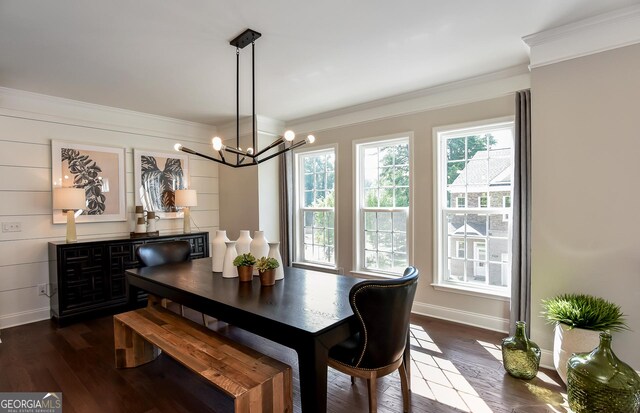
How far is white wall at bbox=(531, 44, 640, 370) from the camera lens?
230 cm

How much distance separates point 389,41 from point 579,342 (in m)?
2.58

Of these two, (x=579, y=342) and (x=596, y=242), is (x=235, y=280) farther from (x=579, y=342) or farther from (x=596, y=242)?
(x=596, y=242)

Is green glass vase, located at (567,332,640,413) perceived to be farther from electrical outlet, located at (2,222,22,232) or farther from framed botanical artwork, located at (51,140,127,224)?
electrical outlet, located at (2,222,22,232)

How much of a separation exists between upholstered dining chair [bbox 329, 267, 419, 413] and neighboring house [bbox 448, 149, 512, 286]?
6.35ft

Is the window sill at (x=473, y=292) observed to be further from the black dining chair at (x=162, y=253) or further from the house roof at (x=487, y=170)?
the black dining chair at (x=162, y=253)

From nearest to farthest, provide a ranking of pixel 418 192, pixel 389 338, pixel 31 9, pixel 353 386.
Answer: pixel 389 338
pixel 31 9
pixel 353 386
pixel 418 192

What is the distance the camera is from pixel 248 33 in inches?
97.1

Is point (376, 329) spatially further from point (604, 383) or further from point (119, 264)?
point (119, 264)

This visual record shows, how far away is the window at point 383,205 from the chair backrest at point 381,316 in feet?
7.35

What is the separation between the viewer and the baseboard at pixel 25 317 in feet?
11.8

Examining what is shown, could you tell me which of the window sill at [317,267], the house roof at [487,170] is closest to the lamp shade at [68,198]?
the window sill at [317,267]

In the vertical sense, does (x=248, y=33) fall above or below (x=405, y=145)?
above

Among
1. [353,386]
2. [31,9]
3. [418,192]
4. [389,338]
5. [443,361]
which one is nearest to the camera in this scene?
[389,338]

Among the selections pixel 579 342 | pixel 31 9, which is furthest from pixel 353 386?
pixel 31 9
